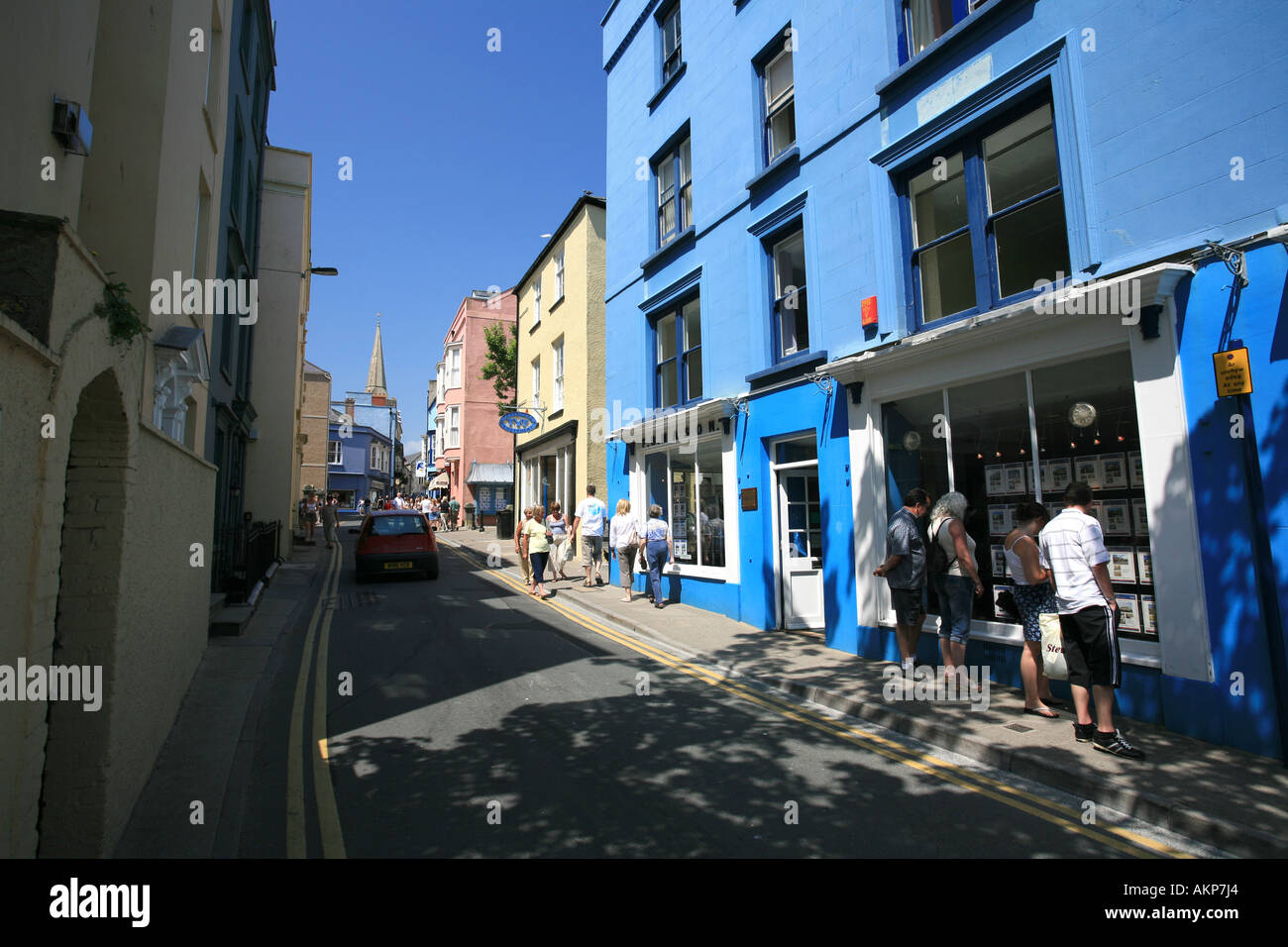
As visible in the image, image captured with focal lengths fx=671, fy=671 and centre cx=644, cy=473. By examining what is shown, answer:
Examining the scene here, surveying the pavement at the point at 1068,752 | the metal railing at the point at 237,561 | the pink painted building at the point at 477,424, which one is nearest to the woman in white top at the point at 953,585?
the pavement at the point at 1068,752

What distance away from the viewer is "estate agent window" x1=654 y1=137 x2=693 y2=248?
12742 millimetres

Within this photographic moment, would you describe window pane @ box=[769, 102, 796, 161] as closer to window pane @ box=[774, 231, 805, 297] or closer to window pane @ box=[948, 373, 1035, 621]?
window pane @ box=[774, 231, 805, 297]

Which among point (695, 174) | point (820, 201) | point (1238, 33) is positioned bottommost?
point (1238, 33)

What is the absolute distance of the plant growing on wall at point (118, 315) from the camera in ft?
11.7

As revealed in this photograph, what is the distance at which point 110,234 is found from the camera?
19.1 feet

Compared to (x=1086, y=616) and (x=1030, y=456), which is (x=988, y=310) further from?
(x=1086, y=616)

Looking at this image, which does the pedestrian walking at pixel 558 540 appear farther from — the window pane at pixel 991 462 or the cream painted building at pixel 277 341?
the window pane at pixel 991 462

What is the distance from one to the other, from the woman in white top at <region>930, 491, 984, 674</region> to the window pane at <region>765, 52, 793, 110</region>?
7.19 meters

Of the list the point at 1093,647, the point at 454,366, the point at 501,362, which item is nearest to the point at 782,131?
the point at 1093,647

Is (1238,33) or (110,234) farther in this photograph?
(110,234)
